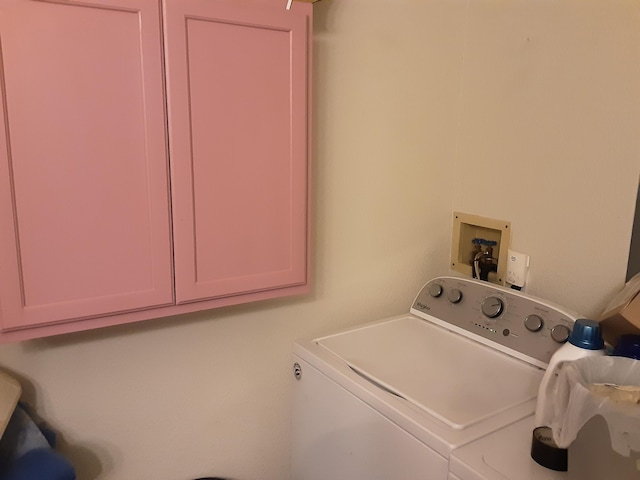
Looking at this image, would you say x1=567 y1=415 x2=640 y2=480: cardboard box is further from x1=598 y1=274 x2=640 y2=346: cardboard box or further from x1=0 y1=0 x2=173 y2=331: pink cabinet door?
x1=0 y1=0 x2=173 y2=331: pink cabinet door

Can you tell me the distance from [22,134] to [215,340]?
680 mm

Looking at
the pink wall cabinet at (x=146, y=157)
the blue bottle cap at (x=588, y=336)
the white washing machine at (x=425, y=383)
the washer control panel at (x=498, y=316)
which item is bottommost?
the white washing machine at (x=425, y=383)

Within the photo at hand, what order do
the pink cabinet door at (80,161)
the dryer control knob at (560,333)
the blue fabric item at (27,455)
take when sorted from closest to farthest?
the pink cabinet door at (80,161)
the blue fabric item at (27,455)
the dryer control knob at (560,333)

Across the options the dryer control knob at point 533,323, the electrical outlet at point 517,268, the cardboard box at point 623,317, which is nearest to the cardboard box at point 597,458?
the cardboard box at point 623,317

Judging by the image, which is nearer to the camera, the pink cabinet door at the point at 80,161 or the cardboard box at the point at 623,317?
the pink cabinet door at the point at 80,161

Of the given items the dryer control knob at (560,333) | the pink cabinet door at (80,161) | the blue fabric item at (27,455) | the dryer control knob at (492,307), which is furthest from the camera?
the dryer control knob at (492,307)

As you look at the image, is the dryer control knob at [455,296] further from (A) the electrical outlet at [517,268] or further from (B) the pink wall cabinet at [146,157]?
(B) the pink wall cabinet at [146,157]

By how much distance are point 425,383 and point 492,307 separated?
0.34 meters

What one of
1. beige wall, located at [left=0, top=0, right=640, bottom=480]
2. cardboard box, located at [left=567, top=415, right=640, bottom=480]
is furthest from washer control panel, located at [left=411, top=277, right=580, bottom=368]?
cardboard box, located at [left=567, top=415, right=640, bottom=480]

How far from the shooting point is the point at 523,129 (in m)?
1.41

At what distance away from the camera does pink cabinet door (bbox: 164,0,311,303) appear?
1.01 meters

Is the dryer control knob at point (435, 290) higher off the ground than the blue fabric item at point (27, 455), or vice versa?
the dryer control knob at point (435, 290)

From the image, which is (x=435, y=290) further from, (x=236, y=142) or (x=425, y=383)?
(x=236, y=142)

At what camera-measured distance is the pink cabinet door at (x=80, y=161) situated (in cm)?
87
